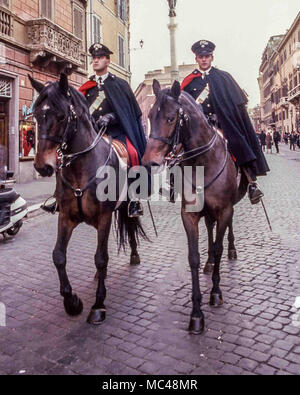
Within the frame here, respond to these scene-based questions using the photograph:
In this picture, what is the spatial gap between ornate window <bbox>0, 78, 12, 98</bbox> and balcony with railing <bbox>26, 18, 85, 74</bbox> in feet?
5.48

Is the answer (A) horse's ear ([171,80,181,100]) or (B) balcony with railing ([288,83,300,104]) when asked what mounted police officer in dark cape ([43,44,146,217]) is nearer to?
(A) horse's ear ([171,80,181,100])

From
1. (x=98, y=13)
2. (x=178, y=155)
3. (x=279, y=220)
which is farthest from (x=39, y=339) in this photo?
(x=98, y=13)

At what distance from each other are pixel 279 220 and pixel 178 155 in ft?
16.4

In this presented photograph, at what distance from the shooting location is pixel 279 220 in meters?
7.92

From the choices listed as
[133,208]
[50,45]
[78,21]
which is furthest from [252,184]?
[78,21]

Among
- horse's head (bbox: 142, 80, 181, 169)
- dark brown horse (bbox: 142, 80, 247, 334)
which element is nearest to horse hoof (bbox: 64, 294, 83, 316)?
dark brown horse (bbox: 142, 80, 247, 334)

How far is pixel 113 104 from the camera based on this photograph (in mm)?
4691

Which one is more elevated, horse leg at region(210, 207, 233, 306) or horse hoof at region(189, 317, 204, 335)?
horse leg at region(210, 207, 233, 306)

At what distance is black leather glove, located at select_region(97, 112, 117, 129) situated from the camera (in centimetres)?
437

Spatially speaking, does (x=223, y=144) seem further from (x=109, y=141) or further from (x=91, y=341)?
(x=91, y=341)

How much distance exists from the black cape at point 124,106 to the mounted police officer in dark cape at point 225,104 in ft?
2.48

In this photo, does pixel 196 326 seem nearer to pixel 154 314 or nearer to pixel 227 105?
pixel 154 314

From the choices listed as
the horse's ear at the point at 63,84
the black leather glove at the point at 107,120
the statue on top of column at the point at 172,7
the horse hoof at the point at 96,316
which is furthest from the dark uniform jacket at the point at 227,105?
the statue on top of column at the point at 172,7

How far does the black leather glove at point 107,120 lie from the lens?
14.3 feet
